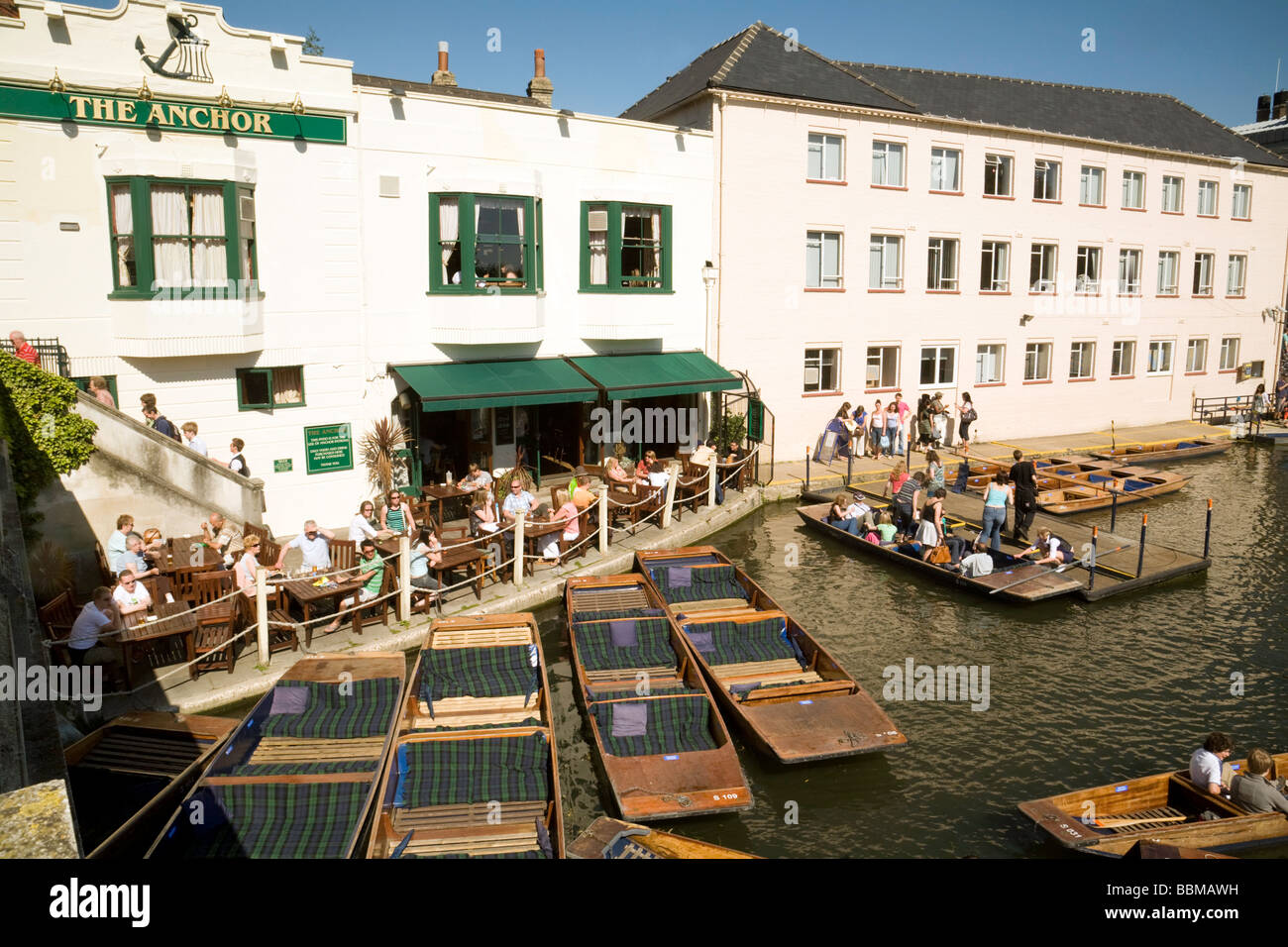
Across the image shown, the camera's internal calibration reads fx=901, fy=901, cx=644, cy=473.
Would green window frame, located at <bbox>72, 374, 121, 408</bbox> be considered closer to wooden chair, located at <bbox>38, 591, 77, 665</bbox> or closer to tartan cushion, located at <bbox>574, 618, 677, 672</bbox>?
wooden chair, located at <bbox>38, 591, 77, 665</bbox>

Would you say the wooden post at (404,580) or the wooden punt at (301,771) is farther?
the wooden post at (404,580)

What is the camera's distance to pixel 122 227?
17.1m

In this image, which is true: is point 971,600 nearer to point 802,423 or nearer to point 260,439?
point 802,423

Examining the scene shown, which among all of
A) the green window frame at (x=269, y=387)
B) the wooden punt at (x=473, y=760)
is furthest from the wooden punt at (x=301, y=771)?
the green window frame at (x=269, y=387)

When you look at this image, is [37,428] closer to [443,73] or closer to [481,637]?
[481,637]

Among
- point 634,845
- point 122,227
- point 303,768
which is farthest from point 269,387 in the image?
point 634,845

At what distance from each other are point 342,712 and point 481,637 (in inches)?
103

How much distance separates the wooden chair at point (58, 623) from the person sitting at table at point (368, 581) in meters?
3.45

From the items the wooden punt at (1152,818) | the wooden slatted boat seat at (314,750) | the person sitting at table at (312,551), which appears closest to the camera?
the wooden punt at (1152,818)

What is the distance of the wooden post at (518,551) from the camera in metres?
16.1

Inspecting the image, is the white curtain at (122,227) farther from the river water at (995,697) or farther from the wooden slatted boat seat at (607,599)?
the wooden slatted boat seat at (607,599)

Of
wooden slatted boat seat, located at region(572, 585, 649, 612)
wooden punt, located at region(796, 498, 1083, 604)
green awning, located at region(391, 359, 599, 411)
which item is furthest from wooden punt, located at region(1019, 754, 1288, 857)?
green awning, located at region(391, 359, 599, 411)

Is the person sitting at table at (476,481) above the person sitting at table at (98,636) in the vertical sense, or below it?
above
